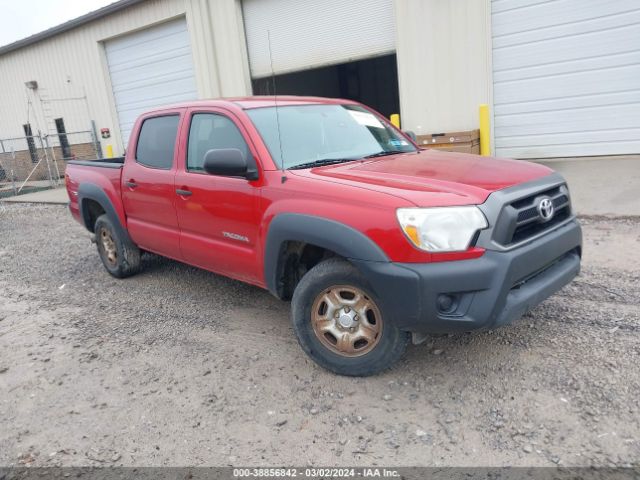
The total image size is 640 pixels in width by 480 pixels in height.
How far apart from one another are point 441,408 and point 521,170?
5.55ft

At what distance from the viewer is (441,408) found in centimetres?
304

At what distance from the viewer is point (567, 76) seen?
376 inches

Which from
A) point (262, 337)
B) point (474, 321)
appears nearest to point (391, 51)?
point (262, 337)

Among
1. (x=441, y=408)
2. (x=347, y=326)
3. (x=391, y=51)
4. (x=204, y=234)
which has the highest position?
(x=391, y=51)

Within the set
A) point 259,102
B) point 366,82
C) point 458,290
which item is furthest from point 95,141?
point 458,290

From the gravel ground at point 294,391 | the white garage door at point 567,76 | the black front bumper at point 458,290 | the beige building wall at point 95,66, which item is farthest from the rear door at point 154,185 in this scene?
the beige building wall at point 95,66

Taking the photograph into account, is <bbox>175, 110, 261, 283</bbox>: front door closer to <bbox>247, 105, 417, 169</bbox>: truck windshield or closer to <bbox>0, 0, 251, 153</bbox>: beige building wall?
<bbox>247, 105, 417, 169</bbox>: truck windshield

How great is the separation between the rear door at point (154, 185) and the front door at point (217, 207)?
0.17 m

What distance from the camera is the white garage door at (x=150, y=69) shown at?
1491 centimetres

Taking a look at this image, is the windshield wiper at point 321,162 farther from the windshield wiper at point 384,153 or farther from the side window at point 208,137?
the side window at point 208,137

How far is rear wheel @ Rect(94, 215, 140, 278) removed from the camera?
5.65 m

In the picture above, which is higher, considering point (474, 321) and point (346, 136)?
point (346, 136)

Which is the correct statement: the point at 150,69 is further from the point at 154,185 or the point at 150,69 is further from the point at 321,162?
the point at 321,162

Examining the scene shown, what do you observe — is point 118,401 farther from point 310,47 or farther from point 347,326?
point 310,47
